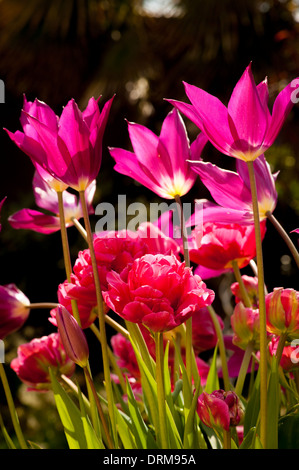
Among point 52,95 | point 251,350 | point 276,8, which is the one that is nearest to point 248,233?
point 251,350

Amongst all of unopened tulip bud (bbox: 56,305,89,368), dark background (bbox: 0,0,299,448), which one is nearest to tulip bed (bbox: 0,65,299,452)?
unopened tulip bud (bbox: 56,305,89,368)

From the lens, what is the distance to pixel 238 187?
36 centimetres

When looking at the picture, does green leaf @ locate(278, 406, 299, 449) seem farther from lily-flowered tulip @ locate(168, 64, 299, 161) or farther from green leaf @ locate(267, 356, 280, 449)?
lily-flowered tulip @ locate(168, 64, 299, 161)

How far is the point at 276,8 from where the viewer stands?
3.03m

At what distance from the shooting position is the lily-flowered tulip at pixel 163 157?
1.22ft

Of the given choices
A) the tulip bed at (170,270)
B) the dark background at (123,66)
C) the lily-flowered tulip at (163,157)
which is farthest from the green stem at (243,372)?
the dark background at (123,66)

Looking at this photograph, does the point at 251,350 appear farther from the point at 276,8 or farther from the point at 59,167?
the point at 276,8

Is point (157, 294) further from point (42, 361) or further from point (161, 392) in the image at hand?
point (42, 361)

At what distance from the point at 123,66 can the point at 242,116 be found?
2857 mm

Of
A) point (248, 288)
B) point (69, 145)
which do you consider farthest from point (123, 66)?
point (69, 145)

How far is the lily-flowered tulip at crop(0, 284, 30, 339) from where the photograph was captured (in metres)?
0.40

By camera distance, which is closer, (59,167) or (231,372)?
(59,167)

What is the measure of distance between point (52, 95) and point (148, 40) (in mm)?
626

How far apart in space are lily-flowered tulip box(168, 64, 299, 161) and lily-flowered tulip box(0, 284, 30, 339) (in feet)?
0.58
